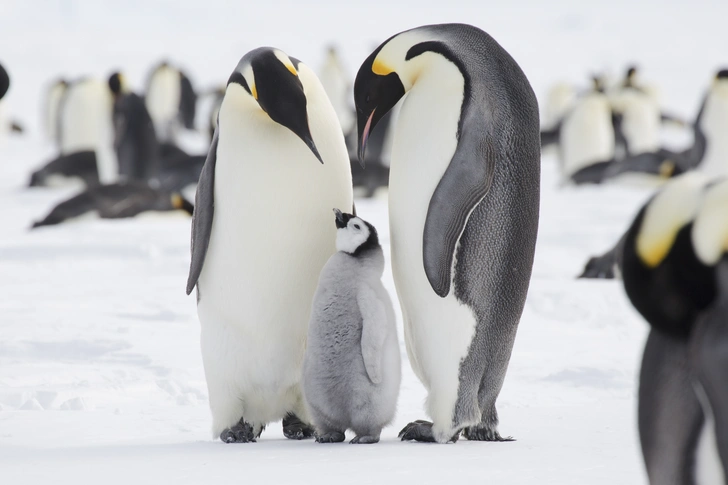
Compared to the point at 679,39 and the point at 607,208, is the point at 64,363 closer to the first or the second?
the point at 607,208

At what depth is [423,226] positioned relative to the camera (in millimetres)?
3105

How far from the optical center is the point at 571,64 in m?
49.0

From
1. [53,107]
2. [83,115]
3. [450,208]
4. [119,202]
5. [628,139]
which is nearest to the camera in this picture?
[450,208]

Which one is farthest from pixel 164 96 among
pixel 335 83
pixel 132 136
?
pixel 132 136

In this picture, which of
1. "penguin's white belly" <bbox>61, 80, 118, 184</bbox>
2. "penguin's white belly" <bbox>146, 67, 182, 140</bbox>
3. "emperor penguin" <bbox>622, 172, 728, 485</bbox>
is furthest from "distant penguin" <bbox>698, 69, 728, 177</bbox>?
"penguin's white belly" <bbox>146, 67, 182, 140</bbox>

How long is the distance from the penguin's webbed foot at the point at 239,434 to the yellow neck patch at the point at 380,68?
46.1 inches

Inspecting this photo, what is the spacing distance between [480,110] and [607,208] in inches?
278

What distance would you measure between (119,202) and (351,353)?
23.1 ft

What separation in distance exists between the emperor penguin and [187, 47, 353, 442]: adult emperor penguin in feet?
5.60

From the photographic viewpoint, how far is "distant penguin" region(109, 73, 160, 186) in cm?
1316

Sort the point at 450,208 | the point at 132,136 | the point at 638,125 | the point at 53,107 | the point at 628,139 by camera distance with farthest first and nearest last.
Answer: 1. the point at 53,107
2. the point at 638,125
3. the point at 628,139
4. the point at 132,136
5. the point at 450,208

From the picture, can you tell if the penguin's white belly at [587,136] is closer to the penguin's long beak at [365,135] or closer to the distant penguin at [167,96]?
the distant penguin at [167,96]

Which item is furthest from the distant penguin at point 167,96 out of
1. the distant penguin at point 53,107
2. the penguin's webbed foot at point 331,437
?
the penguin's webbed foot at point 331,437

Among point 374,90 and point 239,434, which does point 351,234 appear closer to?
point 374,90
